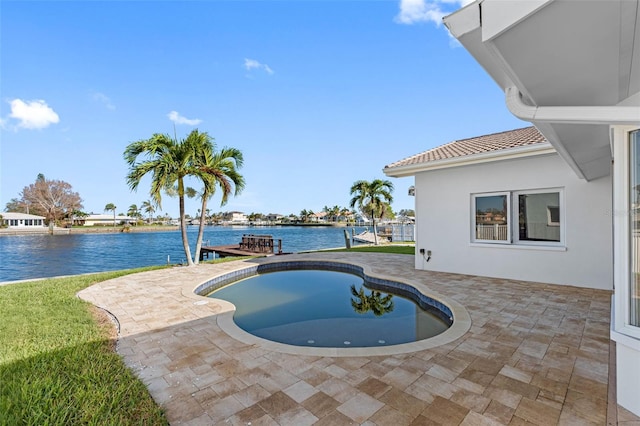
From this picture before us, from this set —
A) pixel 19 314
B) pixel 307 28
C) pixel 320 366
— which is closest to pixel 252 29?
pixel 307 28

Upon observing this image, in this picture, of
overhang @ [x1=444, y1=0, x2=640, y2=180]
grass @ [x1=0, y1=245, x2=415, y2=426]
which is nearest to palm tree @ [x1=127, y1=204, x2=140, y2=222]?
grass @ [x1=0, y1=245, x2=415, y2=426]

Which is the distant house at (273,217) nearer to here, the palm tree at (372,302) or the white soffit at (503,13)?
the palm tree at (372,302)

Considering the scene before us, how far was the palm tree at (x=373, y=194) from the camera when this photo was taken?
22797mm

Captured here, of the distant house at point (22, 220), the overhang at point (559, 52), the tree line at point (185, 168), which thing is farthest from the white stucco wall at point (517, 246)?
the distant house at point (22, 220)

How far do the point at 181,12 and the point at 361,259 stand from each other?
1115 centimetres

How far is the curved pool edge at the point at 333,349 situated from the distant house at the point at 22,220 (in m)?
74.1

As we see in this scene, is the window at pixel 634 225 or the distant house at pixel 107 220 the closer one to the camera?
the window at pixel 634 225

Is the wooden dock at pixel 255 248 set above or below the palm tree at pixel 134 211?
below

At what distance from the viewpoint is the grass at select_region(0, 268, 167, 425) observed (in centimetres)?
255

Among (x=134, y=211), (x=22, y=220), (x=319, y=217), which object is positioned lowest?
(x=22, y=220)

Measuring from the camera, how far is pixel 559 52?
180cm

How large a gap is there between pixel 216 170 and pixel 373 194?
14.5m

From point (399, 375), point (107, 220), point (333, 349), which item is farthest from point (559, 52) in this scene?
point (107, 220)

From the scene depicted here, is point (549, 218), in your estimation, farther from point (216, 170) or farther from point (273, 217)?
point (273, 217)
